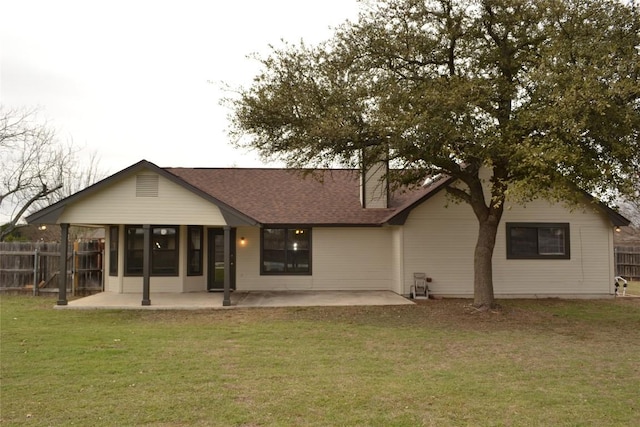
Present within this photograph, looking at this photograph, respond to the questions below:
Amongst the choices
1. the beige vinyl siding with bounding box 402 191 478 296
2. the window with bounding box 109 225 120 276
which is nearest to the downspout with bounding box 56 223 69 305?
the window with bounding box 109 225 120 276

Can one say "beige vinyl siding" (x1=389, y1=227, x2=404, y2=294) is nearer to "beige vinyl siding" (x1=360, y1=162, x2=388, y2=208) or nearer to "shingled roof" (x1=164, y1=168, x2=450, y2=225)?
"shingled roof" (x1=164, y1=168, x2=450, y2=225)

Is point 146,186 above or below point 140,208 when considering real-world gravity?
above

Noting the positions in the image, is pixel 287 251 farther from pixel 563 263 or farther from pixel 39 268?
pixel 563 263

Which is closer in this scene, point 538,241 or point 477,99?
point 477,99

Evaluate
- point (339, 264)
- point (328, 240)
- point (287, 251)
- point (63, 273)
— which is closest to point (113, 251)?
point (63, 273)

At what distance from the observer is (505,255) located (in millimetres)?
15477

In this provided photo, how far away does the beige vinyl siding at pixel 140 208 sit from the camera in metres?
13.2

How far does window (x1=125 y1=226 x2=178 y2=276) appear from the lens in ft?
50.8

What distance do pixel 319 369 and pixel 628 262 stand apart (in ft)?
72.2

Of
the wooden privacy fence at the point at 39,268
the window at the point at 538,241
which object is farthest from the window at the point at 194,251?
the window at the point at 538,241

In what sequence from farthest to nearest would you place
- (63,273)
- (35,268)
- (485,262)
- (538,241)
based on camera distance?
(35,268)
(538,241)
(63,273)
(485,262)

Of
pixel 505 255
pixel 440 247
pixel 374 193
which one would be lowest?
pixel 505 255

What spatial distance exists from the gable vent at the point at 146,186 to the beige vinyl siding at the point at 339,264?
152 inches

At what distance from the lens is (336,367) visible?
6.86 metres
